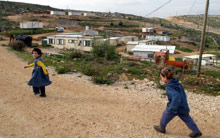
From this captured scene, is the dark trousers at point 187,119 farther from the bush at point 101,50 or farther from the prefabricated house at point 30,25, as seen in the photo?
the prefabricated house at point 30,25

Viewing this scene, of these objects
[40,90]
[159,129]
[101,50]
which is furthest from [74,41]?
[159,129]

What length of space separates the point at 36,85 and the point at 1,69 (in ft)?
15.8

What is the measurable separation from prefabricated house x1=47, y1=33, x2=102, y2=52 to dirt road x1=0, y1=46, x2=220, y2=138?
21.3 metres

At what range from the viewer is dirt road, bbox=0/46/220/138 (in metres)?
3.96


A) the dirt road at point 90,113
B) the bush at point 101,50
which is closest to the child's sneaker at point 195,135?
the dirt road at point 90,113

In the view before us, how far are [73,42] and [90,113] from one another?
1017 inches

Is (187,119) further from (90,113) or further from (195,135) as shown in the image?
(90,113)

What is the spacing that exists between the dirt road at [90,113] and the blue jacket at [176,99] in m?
0.57

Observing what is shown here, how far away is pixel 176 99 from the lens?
3590 millimetres

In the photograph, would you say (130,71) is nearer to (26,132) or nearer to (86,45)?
(26,132)

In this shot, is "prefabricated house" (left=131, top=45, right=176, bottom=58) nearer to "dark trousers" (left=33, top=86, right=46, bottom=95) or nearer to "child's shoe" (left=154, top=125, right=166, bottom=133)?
"dark trousers" (left=33, top=86, right=46, bottom=95)

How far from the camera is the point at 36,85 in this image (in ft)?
18.3

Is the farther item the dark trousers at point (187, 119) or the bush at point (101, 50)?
the bush at point (101, 50)

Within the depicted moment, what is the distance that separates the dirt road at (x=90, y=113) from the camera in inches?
156
